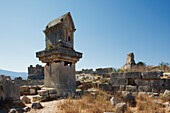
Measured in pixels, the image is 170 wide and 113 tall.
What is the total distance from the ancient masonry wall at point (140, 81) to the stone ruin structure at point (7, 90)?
4.64 metres

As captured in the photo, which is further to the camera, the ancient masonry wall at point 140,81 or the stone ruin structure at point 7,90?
the ancient masonry wall at point 140,81

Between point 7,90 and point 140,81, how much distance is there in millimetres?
5876

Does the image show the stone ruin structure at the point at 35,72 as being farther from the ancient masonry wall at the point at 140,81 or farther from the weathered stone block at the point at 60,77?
the ancient masonry wall at the point at 140,81

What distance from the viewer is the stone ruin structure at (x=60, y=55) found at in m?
6.01

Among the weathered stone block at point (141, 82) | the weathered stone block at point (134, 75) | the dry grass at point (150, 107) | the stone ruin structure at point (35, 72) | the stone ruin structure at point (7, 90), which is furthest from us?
the stone ruin structure at point (35, 72)

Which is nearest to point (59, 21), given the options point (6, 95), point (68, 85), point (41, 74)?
point (68, 85)

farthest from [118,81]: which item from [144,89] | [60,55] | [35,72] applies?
[35,72]

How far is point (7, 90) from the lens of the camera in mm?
4559

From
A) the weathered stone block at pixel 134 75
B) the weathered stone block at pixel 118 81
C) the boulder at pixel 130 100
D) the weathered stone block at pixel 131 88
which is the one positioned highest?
the weathered stone block at pixel 134 75

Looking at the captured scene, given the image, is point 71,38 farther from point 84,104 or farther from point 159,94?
point 159,94

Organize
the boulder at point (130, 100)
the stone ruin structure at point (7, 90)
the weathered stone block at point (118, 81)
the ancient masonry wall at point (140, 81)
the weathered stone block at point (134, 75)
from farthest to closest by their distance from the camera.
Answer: the weathered stone block at point (118, 81) → the weathered stone block at point (134, 75) → the ancient masonry wall at point (140, 81) → the boulder at point (130, 100) → the stone ruin structure at point (7, 90)

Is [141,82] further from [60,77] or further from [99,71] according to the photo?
[99,71]

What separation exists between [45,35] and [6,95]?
3974 millimetres

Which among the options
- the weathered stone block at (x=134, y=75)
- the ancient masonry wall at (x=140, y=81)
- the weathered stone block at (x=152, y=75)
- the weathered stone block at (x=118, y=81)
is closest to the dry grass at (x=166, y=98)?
the ancient masonry wall at (x=140, y=81)
